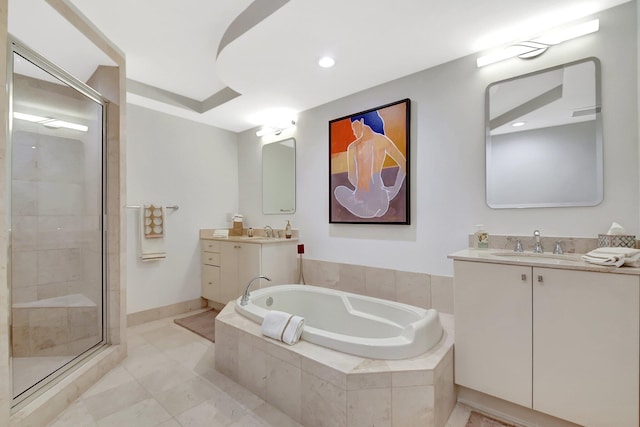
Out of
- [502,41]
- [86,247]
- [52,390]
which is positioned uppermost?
[502,41]

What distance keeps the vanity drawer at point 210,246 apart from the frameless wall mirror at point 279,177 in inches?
28.1

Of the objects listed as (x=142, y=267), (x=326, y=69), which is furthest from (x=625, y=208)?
(x=142, y=267)

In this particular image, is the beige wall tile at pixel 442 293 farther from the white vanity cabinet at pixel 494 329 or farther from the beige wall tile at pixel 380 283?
the white vanity cabinet at pixel 494 329

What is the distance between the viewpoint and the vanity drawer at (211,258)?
341 centimetres

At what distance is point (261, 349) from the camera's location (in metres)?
1.77

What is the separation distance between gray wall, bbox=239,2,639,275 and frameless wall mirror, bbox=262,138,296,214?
0.11 metres

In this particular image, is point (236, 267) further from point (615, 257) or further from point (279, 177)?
point (615, 257)

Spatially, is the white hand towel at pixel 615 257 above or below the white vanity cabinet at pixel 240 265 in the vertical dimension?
above

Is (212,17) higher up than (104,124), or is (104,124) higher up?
(212,17)

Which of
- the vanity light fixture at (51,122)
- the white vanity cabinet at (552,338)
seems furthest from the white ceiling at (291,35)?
the white vanity cabinet at (552,338)

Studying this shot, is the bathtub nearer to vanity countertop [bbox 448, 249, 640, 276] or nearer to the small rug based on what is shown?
vanity countertop [bbox 448, 249, 640, 276]

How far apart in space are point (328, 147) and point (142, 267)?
2.44 m

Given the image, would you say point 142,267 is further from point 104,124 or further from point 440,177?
point 440,177

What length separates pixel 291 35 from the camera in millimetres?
1828
